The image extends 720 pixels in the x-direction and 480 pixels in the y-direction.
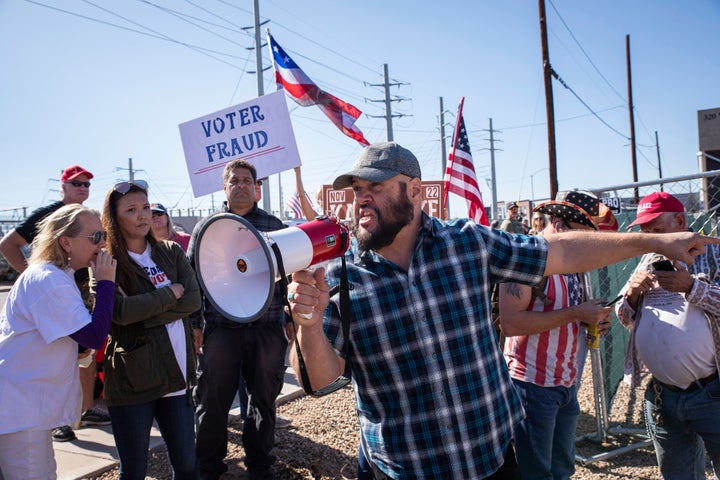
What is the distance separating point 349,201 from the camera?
909 cm

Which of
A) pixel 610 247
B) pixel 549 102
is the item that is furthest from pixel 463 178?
pixel 549 102

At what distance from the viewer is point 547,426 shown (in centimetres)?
298

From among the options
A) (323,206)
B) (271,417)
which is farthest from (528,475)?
(323,206)

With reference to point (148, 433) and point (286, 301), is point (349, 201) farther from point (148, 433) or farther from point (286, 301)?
point (286, 301)

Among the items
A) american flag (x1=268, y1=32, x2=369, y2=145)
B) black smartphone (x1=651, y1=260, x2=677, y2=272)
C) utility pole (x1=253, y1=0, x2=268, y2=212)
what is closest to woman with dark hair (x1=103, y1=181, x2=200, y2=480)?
black smartphone (x1=651, y1=260, x2=677, y2=272)

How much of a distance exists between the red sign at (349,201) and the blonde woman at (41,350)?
241 inches

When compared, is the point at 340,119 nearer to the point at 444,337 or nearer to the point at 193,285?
the point at 193,285

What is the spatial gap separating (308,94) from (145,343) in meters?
5.38

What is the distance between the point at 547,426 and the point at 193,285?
7.24 feet

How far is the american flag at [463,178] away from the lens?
624 centimetres

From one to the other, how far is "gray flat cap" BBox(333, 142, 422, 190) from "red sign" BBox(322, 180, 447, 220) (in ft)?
21.1

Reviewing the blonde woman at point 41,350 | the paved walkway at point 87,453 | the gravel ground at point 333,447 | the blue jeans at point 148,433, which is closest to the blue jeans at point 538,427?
the gravel ground at point 333,447

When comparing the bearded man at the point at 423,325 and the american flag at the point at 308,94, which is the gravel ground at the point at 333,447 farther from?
the american flag at the point at 308,94

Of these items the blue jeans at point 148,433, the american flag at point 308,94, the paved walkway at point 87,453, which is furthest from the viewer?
the american flag at point 308,94
